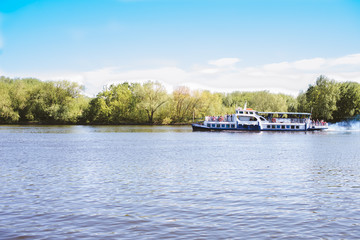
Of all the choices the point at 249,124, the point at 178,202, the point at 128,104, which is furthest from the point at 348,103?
the point at 178,202

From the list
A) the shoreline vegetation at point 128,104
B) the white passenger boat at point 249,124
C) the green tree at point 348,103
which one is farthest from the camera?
the shoreline vegetation at point 128,104

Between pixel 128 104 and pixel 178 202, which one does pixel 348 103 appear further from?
pixel 178 202

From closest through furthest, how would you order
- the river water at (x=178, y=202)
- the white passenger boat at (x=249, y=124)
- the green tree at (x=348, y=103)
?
the river water at (x=178, y=202), the white passenger boat at (x=249, y=124), the green tree at (x=348, y=103)

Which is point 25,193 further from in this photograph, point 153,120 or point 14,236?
point 153,120

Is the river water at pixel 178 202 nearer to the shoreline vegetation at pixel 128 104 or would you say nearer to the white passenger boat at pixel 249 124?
the white passenger boat at pixel 249 124

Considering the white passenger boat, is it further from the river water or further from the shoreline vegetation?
the river water

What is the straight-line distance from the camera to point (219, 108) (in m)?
150

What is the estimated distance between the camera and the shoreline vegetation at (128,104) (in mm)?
138625

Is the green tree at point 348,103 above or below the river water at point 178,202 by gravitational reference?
above

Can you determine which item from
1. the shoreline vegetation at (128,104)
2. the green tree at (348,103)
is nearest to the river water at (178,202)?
the green tree at (348,103)

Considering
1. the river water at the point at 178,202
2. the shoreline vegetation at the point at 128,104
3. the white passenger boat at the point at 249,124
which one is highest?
the shoreline vegetation at the point at 128,104

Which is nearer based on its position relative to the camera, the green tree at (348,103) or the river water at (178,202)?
the river water at (178,202)

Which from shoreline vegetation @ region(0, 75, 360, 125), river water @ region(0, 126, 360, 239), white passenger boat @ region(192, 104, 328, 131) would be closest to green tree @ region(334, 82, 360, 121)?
shoreline vegetation @ region(0, 75, 360, 125)

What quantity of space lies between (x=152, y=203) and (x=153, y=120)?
134 meters
